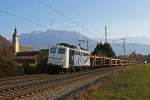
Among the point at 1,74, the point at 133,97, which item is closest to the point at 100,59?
the point at 1,74

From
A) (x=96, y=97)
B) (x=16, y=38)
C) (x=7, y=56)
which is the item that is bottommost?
(x=96, y=97)

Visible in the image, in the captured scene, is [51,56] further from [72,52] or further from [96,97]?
[96,97]

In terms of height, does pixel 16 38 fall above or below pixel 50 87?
above

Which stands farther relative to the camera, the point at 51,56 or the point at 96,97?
the point at 51,56

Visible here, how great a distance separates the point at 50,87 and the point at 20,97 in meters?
5.82

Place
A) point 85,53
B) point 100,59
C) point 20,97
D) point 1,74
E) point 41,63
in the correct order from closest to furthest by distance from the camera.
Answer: point 20,97
point 1,74
point 41,63
point 85,53
point 100,59

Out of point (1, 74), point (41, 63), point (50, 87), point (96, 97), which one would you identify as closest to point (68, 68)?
point (41, 63)

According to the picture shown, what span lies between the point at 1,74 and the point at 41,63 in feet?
39.0

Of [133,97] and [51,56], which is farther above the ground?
[51,56]

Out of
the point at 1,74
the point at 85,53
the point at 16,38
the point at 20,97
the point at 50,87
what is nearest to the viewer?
the point at 20,97

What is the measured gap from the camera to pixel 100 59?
70688 millimetres

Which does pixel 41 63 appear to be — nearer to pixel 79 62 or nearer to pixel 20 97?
pixel 79 62

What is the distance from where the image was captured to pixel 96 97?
59.7 ft

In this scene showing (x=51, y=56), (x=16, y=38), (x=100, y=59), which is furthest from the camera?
(x=16, y=38)
